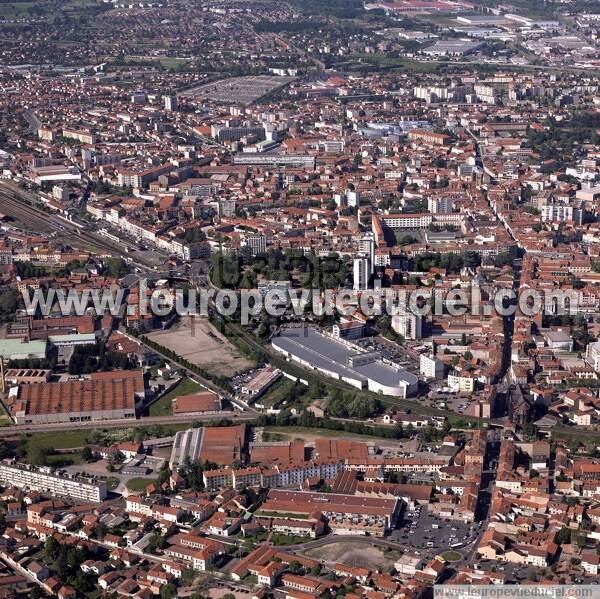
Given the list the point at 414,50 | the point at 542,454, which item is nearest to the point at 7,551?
the point at 542,454

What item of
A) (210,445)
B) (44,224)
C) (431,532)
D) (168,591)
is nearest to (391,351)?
(210,445)

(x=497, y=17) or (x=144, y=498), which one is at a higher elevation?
(x=497, y=17)

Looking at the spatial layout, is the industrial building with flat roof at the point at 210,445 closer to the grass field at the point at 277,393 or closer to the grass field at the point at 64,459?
the grass field at the point at 277,393

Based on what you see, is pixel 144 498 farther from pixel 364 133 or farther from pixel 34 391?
pixel 364 133

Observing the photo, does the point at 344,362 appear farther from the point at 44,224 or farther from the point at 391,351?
the point at 44,224

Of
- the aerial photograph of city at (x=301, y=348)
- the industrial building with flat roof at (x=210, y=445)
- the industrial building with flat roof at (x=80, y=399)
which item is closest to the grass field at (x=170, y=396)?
the aerial photograph of city at (x=301, y=348)
